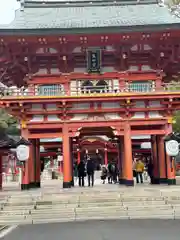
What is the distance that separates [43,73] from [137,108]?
17.6ft

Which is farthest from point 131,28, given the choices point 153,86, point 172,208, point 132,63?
point 172,208

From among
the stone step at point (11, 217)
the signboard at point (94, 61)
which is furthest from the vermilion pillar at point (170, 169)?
the stone step at point (11, 217)

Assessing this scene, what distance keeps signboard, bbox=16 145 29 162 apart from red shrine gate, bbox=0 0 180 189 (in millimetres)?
930

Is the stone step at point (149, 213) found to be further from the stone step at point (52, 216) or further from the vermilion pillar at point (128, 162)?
the vermilion pillar at point (128, 162)

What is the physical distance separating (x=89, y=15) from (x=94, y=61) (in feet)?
15.8

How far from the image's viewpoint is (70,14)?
22.5 metres

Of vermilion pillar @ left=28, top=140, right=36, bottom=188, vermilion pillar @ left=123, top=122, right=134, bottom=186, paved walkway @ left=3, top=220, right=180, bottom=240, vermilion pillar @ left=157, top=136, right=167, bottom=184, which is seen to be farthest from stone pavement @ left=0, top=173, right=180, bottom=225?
vermilion pillar @ left=157, top=136, right=167, bottom=184

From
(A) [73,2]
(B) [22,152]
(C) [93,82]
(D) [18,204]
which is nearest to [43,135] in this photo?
(B) [22,152]

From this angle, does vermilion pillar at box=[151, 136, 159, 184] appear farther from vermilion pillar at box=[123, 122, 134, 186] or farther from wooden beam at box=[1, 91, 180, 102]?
wooden beam at box=[1, 91, 180, 102]

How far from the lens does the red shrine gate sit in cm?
1762

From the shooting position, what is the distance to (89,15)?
22.1 meters

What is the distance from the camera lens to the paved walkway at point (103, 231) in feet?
30.8

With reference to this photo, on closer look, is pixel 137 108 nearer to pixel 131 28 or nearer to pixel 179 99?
pixel 179 99

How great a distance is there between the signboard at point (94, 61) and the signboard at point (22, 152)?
17.2 ft
